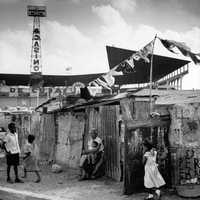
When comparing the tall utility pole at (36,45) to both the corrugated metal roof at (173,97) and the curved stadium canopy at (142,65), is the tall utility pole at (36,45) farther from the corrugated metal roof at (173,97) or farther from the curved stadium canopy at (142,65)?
the corrugated metal roof at (173,97)

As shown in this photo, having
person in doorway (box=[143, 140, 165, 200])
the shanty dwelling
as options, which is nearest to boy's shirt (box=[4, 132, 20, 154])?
person in doorway (box=[143, 140, 165, 200])

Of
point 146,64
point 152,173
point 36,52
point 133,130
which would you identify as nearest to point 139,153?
point 133,130

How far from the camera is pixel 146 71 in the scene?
1977 centimetres

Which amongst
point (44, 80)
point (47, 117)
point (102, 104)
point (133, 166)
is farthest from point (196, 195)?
point (44, 80)

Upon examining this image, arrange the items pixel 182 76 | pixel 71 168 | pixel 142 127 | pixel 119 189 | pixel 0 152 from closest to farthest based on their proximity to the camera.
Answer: pixel 142 127 → pixel 119 189 → pixel 71 168 → pixel 0 152 → pixel 182 76

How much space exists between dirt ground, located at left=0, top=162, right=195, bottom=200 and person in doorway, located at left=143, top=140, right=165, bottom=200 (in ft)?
0.95

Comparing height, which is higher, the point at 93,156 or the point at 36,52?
the point at 36,52

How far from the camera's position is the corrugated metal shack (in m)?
7.56

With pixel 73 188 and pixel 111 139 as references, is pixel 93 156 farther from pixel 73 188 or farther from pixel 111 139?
pixel 73 188

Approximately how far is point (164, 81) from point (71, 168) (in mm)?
16470

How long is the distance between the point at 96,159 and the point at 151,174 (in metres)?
A: 2.74

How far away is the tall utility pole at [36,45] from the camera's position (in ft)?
130

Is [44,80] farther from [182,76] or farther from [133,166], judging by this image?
[133,166]

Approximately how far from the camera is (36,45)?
131 feet
